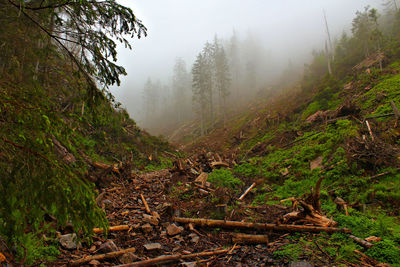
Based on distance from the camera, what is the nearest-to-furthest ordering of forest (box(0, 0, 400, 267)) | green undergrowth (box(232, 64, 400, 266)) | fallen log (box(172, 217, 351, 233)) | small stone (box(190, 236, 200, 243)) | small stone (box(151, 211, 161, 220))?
forest (box(0, 0, 400, 267)) < green undergrowth (box(232, 64, 400, 266)) < fallen log (box(172, 217, 351, 233)) < small stone (box(190, 236, 200, 243)) < small stone (box(151, 211, 161, 220))

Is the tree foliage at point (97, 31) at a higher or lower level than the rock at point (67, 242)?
higher

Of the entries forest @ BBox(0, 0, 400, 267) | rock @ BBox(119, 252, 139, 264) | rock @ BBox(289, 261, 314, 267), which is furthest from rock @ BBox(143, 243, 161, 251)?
rock @ BBox(289, 261, 314, 267)

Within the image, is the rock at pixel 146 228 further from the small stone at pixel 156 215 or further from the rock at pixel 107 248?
the rock at pixel 107 248

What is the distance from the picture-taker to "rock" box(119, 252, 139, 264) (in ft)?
12.0

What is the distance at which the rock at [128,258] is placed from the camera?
12.0 ft

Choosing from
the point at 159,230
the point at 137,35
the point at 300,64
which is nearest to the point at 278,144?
the point at 159,230

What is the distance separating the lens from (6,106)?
2.38 meters

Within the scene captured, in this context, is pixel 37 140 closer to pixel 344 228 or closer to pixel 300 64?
pixel 344 228

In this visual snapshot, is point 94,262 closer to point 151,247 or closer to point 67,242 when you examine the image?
point 67,242

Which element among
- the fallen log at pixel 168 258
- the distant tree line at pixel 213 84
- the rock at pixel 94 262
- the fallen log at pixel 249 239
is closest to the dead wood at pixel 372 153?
the fallen log at pixel 249 239

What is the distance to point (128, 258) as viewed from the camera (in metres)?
3.70

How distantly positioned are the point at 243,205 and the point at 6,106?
6.36m

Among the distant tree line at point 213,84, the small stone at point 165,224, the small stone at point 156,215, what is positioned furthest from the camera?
the distant tree line at point 213,84

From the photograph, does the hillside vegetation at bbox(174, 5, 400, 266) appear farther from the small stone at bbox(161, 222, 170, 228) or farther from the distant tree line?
the distant tree line
